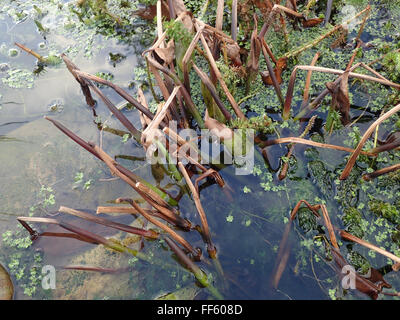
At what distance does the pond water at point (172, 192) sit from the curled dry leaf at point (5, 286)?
3 centimetres

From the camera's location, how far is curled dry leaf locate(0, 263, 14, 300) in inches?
59.4

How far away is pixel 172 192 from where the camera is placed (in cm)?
170

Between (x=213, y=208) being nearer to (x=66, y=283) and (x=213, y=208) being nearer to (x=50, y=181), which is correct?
(x=66, y=283)

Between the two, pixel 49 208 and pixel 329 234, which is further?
pixel 49 208

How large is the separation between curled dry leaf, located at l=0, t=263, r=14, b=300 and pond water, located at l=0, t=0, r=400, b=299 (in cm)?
3

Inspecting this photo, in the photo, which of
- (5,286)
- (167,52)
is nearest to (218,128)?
(167,52)

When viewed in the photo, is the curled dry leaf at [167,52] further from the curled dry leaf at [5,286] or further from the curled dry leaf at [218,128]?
the curled dry leaf at [5,286]

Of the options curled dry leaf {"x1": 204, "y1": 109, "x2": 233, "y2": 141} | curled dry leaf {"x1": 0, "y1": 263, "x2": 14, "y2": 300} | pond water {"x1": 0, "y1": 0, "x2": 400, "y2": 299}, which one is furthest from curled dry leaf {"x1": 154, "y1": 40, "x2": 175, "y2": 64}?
curled dry leaf {"x1": 0, "y1": 263, "x2": 14, "y2": 300}

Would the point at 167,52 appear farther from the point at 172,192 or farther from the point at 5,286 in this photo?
the point at 5,286

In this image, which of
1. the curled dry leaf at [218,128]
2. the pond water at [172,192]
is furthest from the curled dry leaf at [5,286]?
the curled dry leaf at [218,128]

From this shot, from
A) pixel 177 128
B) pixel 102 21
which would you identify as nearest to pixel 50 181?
pixel 177 128

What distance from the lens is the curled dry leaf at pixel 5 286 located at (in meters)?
1.51
